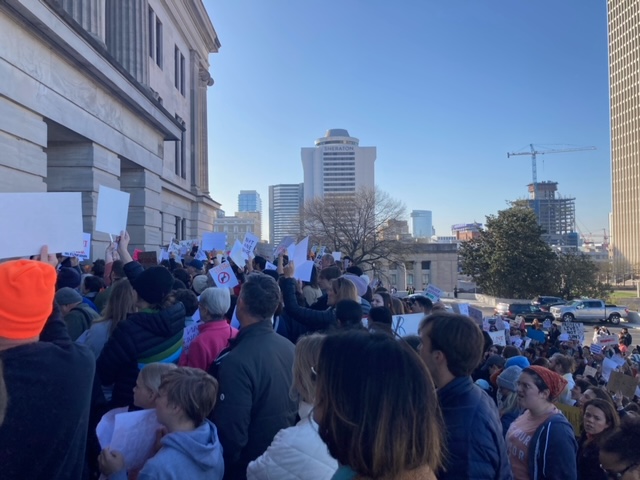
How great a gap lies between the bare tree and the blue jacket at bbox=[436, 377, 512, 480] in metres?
41.6

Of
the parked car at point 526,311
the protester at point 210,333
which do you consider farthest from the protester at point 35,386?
the parked car at point 526,311

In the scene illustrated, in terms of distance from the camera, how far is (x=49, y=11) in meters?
10.2

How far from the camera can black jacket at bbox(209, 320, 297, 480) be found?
3.28 metres

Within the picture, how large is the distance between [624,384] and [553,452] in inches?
159

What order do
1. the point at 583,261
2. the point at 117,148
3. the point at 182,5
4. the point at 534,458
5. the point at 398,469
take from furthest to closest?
the point at 583,261 < the point at 182,5 < the point at 117,148 < the point at 534,458 < the point at 398,469

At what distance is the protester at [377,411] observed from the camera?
66.7 inches

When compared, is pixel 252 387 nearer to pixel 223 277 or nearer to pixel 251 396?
pixel 251 396

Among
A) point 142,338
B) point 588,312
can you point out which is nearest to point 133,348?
point 142,338

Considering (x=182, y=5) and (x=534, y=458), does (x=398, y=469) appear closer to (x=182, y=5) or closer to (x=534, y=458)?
(x=534, y=458)

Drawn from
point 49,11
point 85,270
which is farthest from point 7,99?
point 85,270

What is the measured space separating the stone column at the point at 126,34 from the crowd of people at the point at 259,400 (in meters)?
17.0

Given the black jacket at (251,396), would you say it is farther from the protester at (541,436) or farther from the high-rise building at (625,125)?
the high-rise building at (625,125)

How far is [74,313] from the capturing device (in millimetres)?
4762

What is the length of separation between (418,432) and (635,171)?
116200mm
